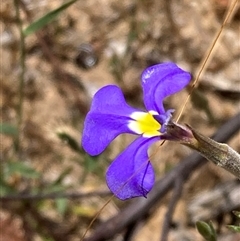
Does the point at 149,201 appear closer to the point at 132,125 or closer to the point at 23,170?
the point at 23,170

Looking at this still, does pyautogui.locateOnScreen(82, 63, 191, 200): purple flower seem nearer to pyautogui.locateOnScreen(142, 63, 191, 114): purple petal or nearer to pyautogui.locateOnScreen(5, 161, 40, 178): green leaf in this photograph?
pyautogui.locateOnScreen(142, 63, 191, 114): purple petal

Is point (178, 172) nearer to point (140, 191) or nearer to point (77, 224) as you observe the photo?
point (77, 224)

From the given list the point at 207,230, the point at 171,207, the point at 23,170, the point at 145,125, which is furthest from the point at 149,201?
the point at 145,125

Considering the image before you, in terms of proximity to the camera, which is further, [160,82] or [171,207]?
[171,207]

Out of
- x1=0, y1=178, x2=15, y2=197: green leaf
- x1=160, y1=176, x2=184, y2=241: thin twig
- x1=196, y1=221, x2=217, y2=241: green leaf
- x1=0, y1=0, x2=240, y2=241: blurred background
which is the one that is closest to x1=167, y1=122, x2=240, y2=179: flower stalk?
x1=196, y1=221, x2=217, y2=241: green leaf

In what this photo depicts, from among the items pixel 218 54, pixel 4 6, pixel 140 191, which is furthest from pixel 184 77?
pixel 218 54

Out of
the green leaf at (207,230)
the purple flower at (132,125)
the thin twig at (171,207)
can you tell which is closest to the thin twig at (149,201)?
the thin twig at (171,207)
